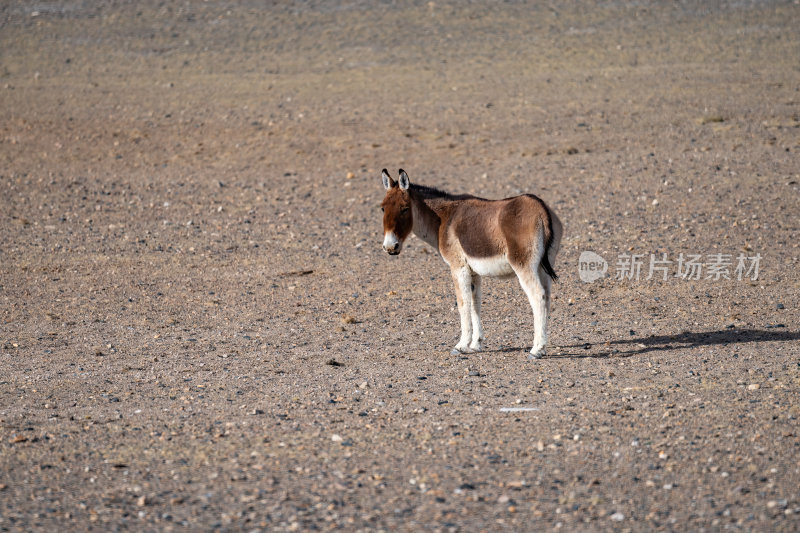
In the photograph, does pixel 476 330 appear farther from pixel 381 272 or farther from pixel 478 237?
pixel 381 272

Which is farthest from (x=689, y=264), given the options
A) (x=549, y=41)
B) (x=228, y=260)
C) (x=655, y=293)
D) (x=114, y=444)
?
(x=549, y=41)

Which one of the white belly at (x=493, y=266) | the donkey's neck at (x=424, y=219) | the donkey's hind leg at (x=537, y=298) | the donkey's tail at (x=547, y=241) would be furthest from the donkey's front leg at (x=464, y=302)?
the donkey's tail at (x=547, y=241)

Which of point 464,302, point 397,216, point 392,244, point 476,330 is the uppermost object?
point 397,216

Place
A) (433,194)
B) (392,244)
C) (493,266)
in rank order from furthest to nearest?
(433,194) → (392,244) → (493,266)

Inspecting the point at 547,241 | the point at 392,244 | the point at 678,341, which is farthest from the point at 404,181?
the point at 678,341

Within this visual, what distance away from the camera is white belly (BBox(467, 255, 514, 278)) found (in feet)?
33.0

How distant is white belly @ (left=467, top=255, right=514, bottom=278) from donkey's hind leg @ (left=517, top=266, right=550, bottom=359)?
0.63ft

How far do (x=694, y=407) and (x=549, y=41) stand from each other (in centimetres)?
2183

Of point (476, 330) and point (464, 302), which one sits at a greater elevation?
point (464, 302)

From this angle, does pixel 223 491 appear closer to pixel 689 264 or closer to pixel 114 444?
pixel 114 444

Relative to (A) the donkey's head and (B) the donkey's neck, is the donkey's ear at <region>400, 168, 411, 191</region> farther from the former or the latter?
(B) the donkey's neck

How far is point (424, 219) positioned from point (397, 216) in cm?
39

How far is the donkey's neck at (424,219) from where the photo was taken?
10.6 m

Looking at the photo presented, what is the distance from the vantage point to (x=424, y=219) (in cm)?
1062
